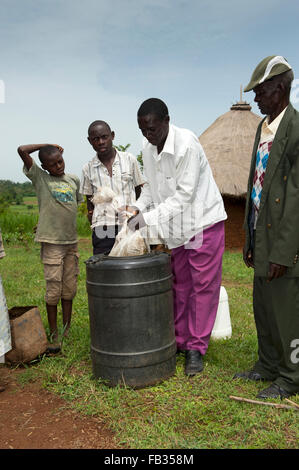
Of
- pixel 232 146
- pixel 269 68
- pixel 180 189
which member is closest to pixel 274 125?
pixel 269 68

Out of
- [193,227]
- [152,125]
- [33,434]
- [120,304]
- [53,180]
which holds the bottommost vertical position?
[33,434]

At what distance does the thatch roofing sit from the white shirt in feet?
20.5

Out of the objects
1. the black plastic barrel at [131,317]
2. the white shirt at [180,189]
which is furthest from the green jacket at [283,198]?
the black plastic barrel at [131,317]

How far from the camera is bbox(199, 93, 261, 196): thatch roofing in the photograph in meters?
9.63

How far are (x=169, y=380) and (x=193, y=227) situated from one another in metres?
1.15

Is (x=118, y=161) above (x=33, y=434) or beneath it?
above

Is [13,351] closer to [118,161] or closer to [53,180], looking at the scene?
[53,180]

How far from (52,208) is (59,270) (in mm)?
560

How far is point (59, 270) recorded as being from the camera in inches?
154

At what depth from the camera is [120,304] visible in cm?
298

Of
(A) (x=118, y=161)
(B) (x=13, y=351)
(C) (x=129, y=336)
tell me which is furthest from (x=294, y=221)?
(B) (x=13, y=351)

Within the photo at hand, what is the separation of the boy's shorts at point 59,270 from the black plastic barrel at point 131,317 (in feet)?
2.89

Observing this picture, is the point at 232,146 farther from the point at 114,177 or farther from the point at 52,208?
the point at 52,208

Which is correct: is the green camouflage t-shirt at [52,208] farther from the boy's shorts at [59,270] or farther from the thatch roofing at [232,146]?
the thatch roofing at [232,146]
